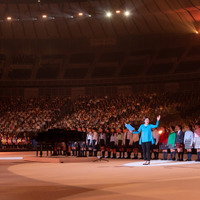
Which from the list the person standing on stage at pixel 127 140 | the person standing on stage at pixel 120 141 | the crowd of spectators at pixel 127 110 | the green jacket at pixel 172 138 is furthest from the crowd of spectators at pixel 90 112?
the green jacket at pixel 172 138

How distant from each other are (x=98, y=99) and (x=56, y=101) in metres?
4.67

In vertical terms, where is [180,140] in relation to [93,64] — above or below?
below

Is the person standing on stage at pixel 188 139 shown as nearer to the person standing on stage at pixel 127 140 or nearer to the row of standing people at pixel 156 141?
the row of standing people at pixel 156 141

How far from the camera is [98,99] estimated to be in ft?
133

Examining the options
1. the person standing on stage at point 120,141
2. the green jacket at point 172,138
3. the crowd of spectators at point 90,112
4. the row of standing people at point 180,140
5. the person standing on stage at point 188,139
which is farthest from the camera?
the crowd of spectators at point 90,112

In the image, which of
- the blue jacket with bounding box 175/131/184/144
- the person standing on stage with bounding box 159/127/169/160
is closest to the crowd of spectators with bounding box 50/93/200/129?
the person standing on stage with bounding box 159/127/169/160

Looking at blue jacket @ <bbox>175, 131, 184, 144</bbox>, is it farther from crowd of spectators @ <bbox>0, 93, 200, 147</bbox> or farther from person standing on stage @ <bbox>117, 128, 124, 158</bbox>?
crowd of spectators @ <bbox>0, 93, 200, 147</bbox>

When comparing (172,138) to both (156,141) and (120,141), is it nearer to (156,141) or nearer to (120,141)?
(156,141)

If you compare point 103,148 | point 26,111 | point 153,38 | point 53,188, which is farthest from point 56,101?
point 53,188

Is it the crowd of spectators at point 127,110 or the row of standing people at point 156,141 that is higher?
→ the crowd of spectators at point 127,110

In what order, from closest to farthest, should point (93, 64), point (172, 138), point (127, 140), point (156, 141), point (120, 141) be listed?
point (172, 138) < point (156, 141) < point (127, 140) < point (120, 141) < point (93, 64)

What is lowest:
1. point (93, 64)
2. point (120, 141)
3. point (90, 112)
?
point (120, 141)

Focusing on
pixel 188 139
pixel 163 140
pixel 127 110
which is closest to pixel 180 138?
pixel 188 139

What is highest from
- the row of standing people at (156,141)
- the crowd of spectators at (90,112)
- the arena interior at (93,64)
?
the arena interior at (93,64)
